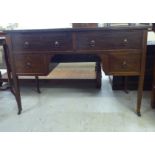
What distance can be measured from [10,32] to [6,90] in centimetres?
93

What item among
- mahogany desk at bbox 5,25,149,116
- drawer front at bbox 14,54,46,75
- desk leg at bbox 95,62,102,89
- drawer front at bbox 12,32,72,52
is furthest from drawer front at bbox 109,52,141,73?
desk leg at bbox 95,62,102,89

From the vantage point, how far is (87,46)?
4.90 ft

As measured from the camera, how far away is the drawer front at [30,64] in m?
1.57

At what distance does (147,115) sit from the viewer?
1.64 metres

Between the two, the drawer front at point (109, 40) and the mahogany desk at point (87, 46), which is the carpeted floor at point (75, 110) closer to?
the mahogany desk at point (87, 46)

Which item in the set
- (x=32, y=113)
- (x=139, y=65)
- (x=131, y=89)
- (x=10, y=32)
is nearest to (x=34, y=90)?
(x=32, y=113)

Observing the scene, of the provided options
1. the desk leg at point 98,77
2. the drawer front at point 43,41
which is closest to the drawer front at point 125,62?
the drawer front at point 43,41

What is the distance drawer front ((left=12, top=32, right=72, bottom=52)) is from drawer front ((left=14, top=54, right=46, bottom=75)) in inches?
2.4

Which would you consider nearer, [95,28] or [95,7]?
[95,7]

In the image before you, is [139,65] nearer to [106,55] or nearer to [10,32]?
[106,55]

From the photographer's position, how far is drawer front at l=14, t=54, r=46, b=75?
157 centimetres

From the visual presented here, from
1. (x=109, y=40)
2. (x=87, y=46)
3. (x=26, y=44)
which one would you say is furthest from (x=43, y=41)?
(x=109, y=40)

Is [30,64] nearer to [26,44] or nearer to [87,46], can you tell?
[26,44]

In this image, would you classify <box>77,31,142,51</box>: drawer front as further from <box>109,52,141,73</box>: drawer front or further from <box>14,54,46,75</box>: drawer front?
<box>14,54,46,75</box>: drawer front
